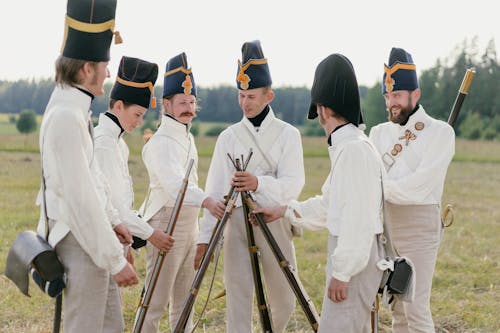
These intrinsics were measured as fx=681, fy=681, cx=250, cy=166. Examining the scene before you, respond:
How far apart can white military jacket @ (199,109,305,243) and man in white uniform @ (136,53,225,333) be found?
0.19 metres

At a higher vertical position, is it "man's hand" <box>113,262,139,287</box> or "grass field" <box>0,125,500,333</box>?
"man's hand" <box>113,262,139,287</box>

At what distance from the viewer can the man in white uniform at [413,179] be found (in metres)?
5.51

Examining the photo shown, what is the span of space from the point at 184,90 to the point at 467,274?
5574 mm

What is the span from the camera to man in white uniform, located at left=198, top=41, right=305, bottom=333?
5.41m

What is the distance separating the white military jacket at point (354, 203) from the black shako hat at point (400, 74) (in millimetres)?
1921

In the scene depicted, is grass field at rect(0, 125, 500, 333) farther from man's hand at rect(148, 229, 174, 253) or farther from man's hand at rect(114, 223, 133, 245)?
man's hand at rect(114, 223, 133, 245)

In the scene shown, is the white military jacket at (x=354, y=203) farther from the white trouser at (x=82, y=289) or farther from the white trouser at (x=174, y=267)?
the white trouser at (x=174, y=267)

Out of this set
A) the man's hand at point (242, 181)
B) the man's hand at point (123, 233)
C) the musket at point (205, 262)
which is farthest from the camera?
the man's hand at point (242, 181)

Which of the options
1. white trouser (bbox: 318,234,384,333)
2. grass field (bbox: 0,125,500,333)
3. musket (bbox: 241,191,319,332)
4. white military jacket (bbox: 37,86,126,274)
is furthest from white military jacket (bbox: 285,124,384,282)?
grass field (bbox: 0,125,500,333)

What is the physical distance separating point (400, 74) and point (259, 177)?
5.49 ft

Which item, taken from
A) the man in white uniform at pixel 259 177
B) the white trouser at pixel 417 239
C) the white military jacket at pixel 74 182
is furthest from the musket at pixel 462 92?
the white military jacket at pixel 74 182

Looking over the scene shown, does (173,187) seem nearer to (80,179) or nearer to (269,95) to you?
(269,95)

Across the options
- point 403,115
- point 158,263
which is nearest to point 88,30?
point 158,263

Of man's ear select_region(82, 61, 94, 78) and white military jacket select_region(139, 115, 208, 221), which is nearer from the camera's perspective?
man's ear select_region(82, 61, 94, 78)
